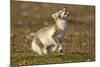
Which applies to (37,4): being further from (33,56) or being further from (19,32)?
(33,56)

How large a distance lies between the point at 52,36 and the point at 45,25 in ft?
0.48

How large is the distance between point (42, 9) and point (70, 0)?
0.36 metres

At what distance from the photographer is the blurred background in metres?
2.20

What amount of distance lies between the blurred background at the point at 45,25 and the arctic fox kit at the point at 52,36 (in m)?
0.04

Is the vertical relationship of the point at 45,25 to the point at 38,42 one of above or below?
above

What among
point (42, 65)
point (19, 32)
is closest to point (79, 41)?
point (42, 65)

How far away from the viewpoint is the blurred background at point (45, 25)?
220cm

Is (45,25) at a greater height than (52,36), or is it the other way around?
(45,25)

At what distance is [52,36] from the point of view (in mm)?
2359

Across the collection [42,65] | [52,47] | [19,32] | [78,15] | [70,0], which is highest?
[70,0]

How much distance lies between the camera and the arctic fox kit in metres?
2.29

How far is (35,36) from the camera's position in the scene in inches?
89.7

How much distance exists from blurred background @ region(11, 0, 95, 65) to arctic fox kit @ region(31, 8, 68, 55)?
1.7 inches

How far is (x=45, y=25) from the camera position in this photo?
2.32m
